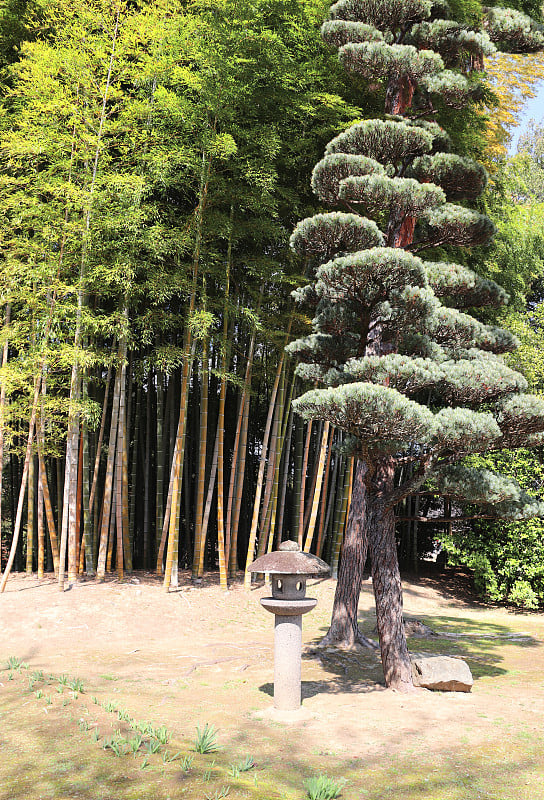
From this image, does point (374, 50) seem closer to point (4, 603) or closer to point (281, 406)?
point (281, 406)

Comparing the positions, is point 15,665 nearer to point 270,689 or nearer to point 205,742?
point 270,689

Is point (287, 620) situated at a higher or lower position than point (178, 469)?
lower

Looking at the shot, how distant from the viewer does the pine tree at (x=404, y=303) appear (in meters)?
3.81

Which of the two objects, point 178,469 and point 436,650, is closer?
point 436,650

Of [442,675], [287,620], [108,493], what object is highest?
[108,493]

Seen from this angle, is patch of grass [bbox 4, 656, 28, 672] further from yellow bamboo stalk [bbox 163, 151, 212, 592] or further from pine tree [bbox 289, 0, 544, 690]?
pine tree [bbox 289, 0, 544, 690]

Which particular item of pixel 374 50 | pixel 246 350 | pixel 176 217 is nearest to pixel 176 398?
pixel 246 350

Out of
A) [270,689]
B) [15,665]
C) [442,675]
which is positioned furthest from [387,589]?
[15,665]

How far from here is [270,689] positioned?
14.4ft

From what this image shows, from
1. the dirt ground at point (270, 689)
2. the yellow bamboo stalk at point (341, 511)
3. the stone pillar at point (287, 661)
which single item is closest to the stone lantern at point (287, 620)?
the stone pillar at point (287, 661)

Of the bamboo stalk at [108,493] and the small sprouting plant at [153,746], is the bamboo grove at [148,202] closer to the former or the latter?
the bamboo stalk at [108,493]

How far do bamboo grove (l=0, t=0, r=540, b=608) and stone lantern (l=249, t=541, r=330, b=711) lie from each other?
303cm

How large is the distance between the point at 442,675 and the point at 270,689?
1.11m

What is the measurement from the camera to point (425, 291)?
3865 millimetres
